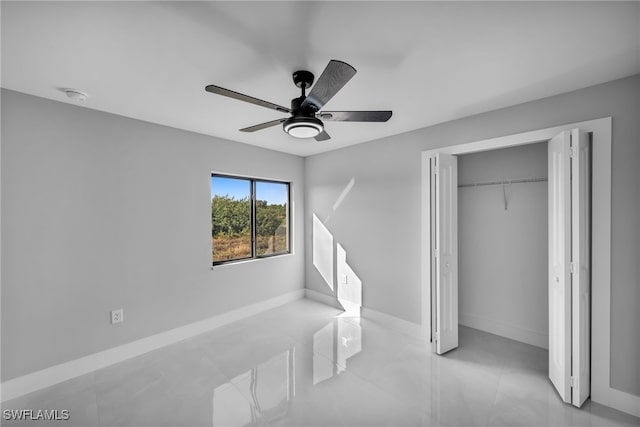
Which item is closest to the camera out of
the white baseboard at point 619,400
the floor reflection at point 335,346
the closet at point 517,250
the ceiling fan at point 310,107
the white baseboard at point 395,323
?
the ceiling fan at point 310,107

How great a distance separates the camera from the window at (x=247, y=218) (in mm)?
3541

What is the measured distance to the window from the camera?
3541 mm

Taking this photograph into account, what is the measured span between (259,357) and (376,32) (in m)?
2.90

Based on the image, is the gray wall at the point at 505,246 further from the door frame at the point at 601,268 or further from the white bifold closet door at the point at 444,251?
the door frame at the point at 601,268

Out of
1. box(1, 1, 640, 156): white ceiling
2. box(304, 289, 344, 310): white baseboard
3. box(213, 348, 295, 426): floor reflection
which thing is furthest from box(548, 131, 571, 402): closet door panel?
box(304, 289, 344, 310): white baseboard

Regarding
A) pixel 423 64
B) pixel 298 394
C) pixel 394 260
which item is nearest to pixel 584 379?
pixel 394 260

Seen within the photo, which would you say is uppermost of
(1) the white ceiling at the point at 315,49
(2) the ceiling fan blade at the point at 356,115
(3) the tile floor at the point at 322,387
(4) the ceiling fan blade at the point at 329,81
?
(1) the white ceiling at the point at 315,49

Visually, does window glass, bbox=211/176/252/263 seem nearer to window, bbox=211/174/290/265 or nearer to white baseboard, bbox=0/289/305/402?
window, bbox=211/174/290/265

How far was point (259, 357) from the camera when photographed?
2.68m

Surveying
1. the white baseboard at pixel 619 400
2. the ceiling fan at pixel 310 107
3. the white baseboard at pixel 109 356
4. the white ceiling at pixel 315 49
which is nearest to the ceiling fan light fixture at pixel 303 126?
the ceiling fan at pixel 310 107

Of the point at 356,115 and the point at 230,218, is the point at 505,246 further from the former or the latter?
the point at 230,218

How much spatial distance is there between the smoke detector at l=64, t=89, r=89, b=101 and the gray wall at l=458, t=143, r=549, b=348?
3827 mm

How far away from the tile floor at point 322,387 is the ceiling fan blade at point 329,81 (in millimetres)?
2187

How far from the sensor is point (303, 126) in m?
1.81
